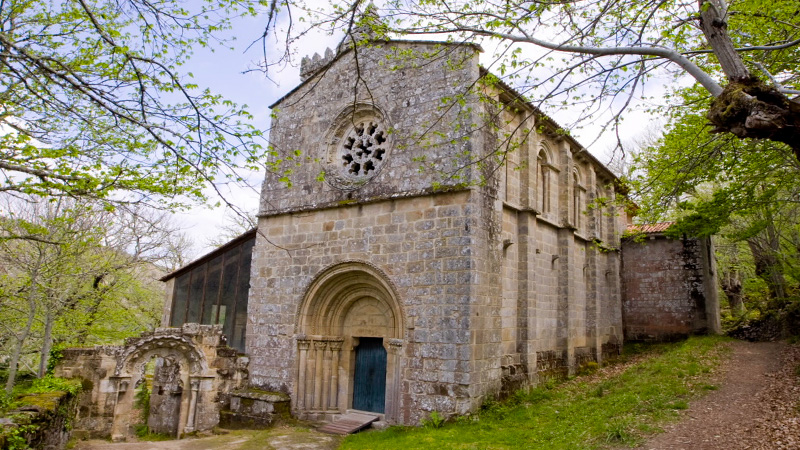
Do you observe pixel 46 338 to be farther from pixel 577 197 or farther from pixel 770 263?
pixel 770 263

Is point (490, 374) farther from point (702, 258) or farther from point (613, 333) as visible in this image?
point (702, 258)

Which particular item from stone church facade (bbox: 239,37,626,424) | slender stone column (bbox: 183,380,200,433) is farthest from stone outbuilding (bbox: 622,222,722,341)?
slender stone column (bbox: 183,380,200,433)

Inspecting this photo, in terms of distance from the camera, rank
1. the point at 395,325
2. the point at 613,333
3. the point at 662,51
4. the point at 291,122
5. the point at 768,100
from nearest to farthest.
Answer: the point at 768,100 → the point at 662,51 → the point at 395,325 → the point at 291,122 → the point at 613,333

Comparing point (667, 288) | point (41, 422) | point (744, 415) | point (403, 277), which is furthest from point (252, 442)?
point (667, 288)

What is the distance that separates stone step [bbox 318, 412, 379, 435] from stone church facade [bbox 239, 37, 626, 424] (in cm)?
41

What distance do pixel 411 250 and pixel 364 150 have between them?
2.87 m

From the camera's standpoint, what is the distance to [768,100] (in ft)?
15.2

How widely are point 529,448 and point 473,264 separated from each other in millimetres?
3137

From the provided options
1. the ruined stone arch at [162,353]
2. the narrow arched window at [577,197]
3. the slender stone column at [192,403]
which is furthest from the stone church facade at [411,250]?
the slender stone column at [192,403]

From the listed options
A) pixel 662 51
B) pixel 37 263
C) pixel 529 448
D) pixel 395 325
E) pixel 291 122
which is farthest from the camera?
pixel 291 122

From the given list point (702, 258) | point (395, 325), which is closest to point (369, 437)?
point (395, 325)

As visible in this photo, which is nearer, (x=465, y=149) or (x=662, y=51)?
(x=662, y=51)

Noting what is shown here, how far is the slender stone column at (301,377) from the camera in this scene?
10.9 metres

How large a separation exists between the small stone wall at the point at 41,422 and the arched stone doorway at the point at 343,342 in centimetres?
424
